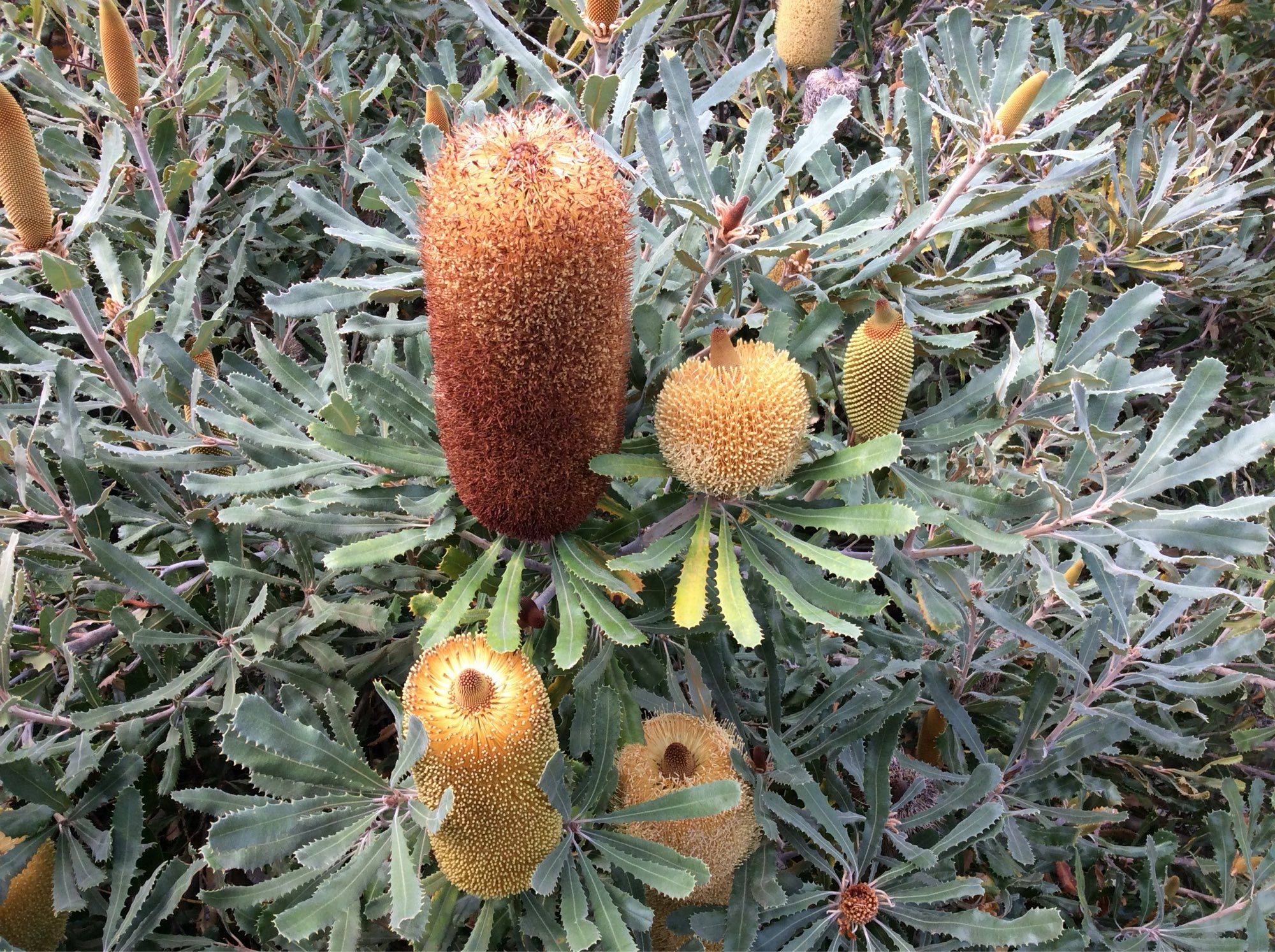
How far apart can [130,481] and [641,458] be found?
3.39 feet

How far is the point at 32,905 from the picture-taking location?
4.57ft

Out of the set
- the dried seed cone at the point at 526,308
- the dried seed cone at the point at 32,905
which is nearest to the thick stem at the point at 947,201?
the dried seed cone at the point at 526,308

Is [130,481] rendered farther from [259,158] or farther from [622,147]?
[259,158]

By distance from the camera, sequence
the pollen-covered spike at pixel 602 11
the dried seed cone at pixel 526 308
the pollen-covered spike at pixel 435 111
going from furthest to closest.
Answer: the pollen-covered spike at pixel 435 111 → the pollen-covered spike at pixel 602 11 → the dried seed cone at pixel 526 308

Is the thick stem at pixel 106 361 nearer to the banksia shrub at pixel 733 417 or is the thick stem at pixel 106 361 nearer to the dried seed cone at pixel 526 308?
the dried seed cone at pixel 526 308

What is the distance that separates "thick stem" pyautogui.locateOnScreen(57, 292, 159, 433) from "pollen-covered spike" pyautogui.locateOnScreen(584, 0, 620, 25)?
0.98 metres

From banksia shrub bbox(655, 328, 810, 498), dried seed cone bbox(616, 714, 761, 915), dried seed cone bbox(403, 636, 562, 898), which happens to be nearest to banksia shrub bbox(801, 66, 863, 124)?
banksia shrub bbox(655, 328, 810, 498)

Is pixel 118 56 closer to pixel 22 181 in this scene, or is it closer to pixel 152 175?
pixel 152 175

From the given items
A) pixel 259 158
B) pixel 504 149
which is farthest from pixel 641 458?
pixel 259 158

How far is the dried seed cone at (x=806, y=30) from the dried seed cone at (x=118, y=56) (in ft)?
6.28

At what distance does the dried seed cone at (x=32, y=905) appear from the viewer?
138cm

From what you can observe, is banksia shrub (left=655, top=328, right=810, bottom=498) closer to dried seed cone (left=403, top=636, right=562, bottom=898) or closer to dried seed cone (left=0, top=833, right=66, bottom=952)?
dried seed cone (left=403, top=636, right=562, bottom=898)

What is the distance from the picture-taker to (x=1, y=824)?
1.32m

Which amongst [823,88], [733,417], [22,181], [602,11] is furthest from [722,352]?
[823,88]
